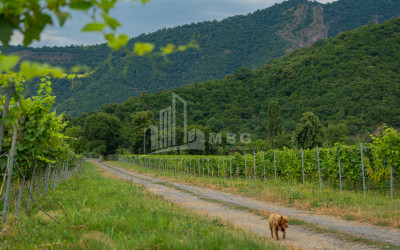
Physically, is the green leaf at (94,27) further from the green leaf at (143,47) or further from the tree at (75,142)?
the tree at (75,142)

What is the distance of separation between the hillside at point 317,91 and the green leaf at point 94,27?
53360 mm

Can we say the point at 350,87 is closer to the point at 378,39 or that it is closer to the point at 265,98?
the point at 378,39

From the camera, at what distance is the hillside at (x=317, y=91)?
179 feet

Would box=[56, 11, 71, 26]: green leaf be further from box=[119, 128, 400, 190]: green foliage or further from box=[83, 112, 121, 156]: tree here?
box=[83, 112, 121, 156]: tree

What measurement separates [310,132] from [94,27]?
51.0m

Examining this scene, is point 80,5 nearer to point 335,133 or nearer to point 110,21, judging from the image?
point 110,21

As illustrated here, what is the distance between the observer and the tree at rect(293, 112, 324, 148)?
49.9 meters

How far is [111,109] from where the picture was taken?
93.4 m

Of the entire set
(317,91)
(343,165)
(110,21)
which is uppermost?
(317,91)

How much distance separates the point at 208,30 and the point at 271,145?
110406 millimetres

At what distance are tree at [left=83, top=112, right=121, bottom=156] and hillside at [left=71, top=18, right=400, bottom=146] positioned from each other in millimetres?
4763

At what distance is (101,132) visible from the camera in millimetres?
81250

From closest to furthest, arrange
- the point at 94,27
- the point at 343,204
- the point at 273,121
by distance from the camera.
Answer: the point at 94,27 → the point at 343,204 → the point at 273,121

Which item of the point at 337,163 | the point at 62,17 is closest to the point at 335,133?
the point at 337,163
